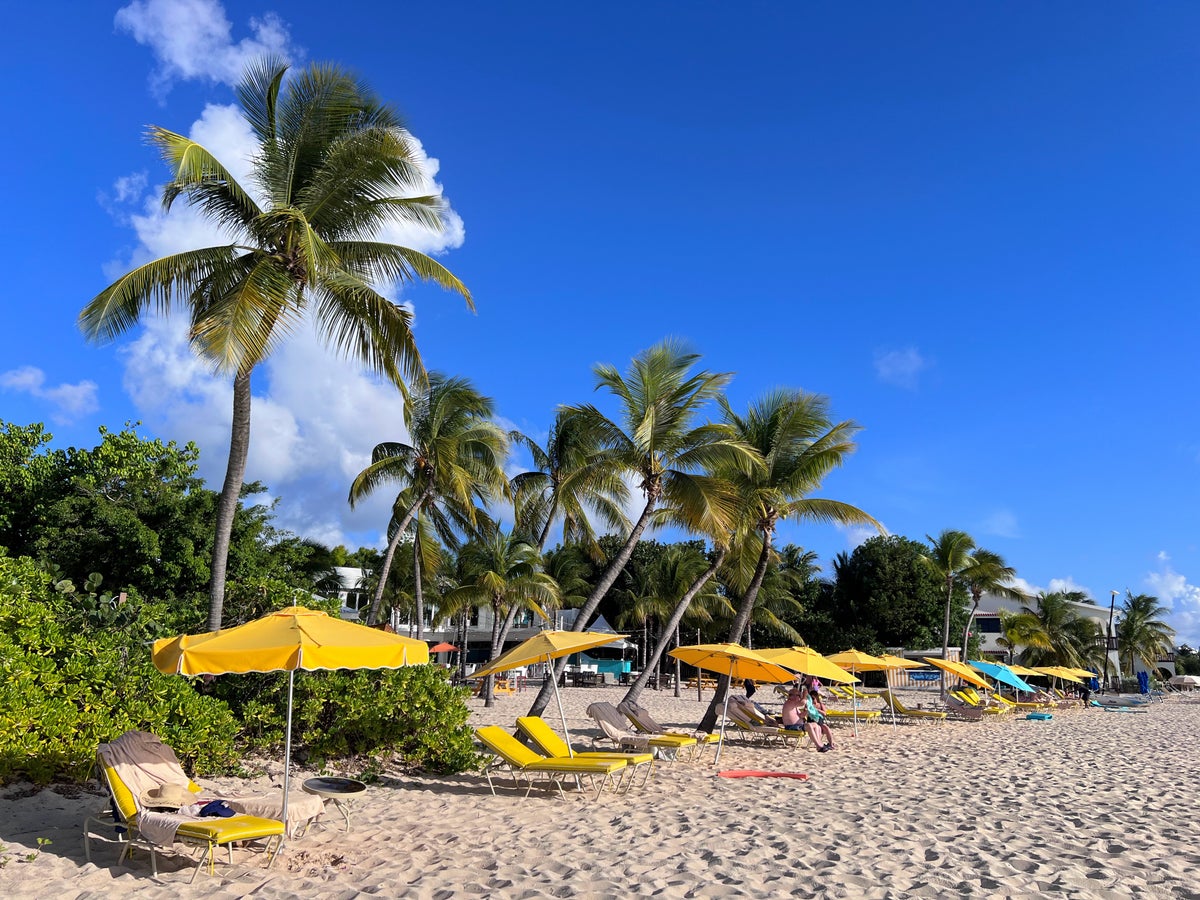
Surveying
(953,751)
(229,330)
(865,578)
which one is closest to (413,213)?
(229,330)

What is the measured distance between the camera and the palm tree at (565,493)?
18.9 meters

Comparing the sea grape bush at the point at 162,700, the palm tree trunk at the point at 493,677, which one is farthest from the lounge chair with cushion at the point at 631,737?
the palm tree trunk at the point at 493,677

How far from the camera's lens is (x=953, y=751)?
13.8m

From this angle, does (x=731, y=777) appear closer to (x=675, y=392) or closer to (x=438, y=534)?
(x=675, y=392)

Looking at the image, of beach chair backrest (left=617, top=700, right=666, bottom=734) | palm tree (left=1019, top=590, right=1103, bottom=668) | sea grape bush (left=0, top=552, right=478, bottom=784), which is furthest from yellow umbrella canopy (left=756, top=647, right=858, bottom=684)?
palm tree (left=1019, top=590, right=1103, bottom=668)

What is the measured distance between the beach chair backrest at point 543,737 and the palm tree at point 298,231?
12.9 feet

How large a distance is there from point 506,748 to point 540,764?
0.53 meters

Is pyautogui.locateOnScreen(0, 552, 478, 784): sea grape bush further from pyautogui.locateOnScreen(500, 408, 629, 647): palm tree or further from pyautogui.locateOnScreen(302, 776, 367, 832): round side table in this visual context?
pyautogui.locateOnScreen(500, 408, 629, 647): palm tree

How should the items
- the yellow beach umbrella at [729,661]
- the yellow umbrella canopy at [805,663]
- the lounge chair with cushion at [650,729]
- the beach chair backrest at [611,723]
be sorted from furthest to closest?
the lounge chair with cushion at [650,729] < the yellow umbrella canopy at [805,663] < the yellow beach umbrella at [729,661] < the beach chair backrest at [611,723]

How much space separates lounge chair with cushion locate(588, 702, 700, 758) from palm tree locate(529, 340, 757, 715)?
3.42 m

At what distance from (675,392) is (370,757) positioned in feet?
27.7

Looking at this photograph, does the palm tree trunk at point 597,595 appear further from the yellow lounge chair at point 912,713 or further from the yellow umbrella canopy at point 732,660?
the yellow lounge chair at point 912,713

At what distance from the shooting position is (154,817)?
575cm

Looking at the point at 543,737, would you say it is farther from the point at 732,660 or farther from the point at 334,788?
the point at 732,660
